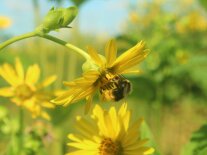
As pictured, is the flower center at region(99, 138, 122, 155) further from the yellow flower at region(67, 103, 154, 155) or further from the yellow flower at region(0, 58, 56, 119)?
the yellow flower at region(0, 58, 56, 119)

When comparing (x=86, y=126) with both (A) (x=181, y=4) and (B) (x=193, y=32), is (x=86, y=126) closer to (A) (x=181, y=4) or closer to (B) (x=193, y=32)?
(B) (x=193, y=32)

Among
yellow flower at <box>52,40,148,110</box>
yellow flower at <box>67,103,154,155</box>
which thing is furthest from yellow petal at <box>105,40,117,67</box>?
yellow flower at <box>67,103,154,155</box>

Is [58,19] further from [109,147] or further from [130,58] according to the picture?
[109,147]

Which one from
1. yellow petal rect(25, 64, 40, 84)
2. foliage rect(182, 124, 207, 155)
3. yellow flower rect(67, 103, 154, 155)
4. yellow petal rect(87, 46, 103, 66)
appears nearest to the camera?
yellow petal rect(87, 46, 103, 66)

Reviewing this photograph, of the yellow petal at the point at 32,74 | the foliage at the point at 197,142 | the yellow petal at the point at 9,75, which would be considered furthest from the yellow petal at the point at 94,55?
the yellow petal at the point at 32,74

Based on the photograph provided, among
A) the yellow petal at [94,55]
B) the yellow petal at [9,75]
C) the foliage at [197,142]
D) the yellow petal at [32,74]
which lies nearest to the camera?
the yellow petal at [94,55]

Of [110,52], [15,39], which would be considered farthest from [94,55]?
[15,39]

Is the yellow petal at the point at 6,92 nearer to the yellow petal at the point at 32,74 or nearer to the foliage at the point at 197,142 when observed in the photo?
the yellow petal at the point at 32,74
